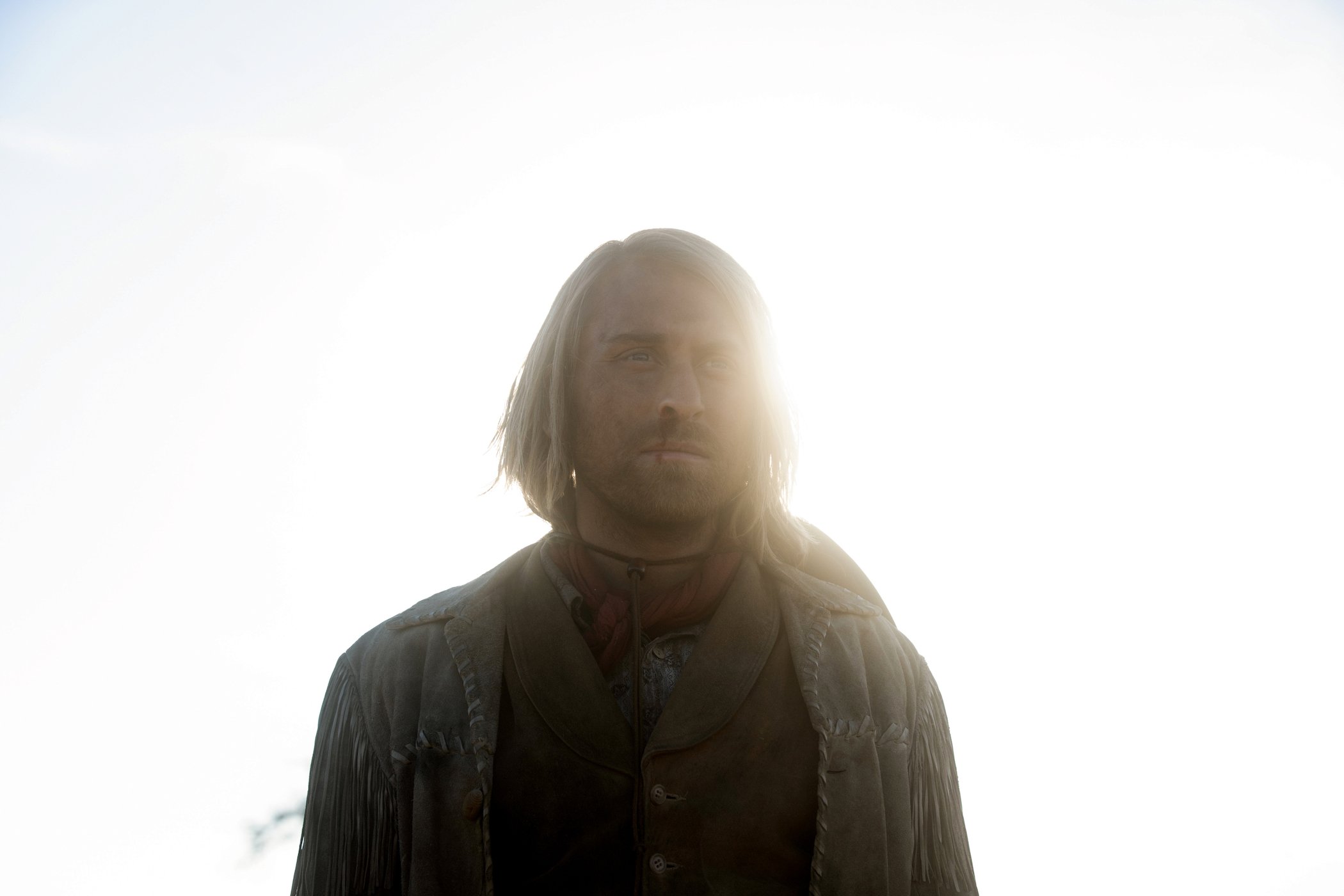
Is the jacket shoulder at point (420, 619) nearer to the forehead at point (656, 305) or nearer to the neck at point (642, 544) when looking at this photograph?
the neck at point (642, 544)

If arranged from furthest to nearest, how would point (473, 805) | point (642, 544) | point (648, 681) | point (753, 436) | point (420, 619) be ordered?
point (753, 436)
point (642, 544)
point (420, 619)
point (648, 681)
point (473, 805)

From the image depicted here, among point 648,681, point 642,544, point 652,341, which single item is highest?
point 652,341

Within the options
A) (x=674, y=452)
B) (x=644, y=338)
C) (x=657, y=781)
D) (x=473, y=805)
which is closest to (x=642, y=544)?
(x=674, y=452)

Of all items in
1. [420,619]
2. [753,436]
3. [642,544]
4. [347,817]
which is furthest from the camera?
[753,436]

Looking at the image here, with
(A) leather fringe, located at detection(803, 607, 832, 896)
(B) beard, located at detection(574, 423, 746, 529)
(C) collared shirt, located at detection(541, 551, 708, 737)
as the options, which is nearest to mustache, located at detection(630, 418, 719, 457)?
(B) beard, located at detection(574, 423, 746, 529)

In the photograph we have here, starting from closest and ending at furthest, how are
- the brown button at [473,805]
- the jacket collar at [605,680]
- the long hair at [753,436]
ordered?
the brown button at [473,805], the jacket collar at [605,680], the long hair at [753,436]

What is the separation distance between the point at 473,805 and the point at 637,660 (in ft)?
1.90

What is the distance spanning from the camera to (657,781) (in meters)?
2.55

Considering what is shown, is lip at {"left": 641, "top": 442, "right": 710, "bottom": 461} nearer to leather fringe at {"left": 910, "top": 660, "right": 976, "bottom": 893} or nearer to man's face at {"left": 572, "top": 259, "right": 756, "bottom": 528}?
man's face at {"left": 572, "top": 259, "right": 756, "bottom": 528}

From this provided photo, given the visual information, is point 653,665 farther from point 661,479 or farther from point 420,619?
point 420,619

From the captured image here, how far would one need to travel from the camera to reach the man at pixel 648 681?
8.36 ft

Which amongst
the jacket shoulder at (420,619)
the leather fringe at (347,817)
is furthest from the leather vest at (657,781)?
the leather fringe at (347,817)

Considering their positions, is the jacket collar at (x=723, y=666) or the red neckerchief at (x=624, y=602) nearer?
the jacket collar at (x=723, y=666)

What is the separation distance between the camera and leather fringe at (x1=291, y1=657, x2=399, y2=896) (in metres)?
2.63
